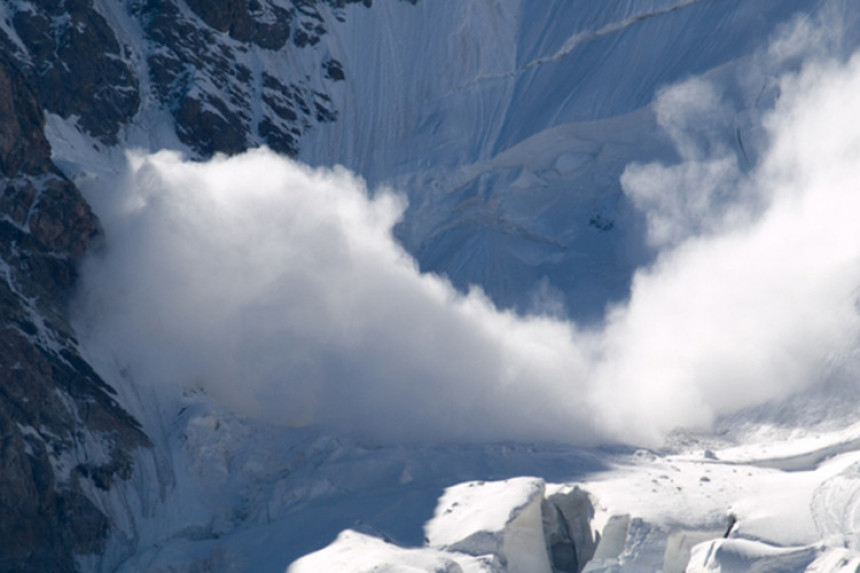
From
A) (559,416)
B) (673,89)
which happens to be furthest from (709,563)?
(673,89)

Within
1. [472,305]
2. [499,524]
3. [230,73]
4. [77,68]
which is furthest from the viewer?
[230,73]

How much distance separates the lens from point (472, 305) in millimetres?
60125

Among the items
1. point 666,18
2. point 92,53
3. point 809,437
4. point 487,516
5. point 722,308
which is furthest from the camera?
point 666,18

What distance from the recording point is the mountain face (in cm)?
5666

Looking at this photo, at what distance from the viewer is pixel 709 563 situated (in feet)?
137

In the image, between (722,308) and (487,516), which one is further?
(722,308)

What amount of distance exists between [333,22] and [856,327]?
26.2 meters

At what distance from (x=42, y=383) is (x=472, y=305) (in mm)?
15882

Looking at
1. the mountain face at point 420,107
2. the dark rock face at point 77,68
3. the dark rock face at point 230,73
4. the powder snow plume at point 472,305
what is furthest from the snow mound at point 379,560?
the dark rock face at point 230,73

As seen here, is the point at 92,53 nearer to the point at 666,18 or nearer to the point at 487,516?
the point at 666,18

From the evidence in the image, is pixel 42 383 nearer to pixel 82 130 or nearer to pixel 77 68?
pixel 82 130

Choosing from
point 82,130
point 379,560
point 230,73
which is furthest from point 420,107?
point 379,560

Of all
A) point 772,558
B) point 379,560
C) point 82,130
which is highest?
point 82,130

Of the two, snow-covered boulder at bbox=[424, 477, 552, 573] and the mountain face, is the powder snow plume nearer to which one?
the mountain face
